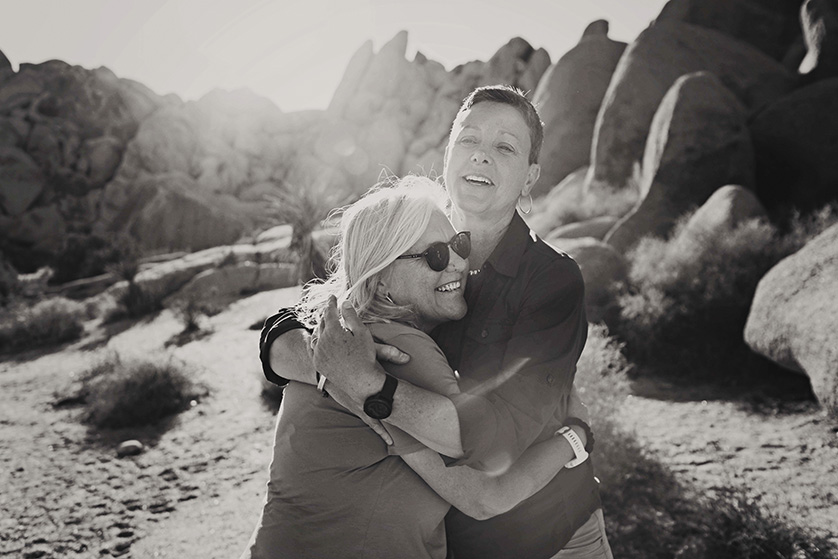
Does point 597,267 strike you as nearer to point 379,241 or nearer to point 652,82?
point 379,241

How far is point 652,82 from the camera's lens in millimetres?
20672

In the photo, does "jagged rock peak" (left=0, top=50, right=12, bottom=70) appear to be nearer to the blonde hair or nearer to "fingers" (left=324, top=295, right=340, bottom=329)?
the blonde hair

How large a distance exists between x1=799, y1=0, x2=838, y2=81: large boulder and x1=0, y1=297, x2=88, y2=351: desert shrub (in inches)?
1063

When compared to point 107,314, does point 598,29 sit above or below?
above

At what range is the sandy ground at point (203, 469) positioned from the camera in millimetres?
6203

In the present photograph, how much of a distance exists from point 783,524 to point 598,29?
34.9 metres

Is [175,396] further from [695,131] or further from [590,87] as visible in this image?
[590,87]

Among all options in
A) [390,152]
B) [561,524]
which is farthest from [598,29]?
[561,524]

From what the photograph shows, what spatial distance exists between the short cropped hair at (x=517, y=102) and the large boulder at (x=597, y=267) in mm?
9376

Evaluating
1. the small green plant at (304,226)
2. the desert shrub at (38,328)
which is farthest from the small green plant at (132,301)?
the small green plant at (304,226)

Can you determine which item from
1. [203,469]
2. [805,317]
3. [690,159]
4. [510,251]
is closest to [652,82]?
[690,159]

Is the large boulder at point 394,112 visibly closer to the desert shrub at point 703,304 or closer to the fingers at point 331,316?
the desert shrub at point 703,304

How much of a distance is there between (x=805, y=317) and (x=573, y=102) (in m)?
22.1

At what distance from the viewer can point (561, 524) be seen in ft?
8.59
